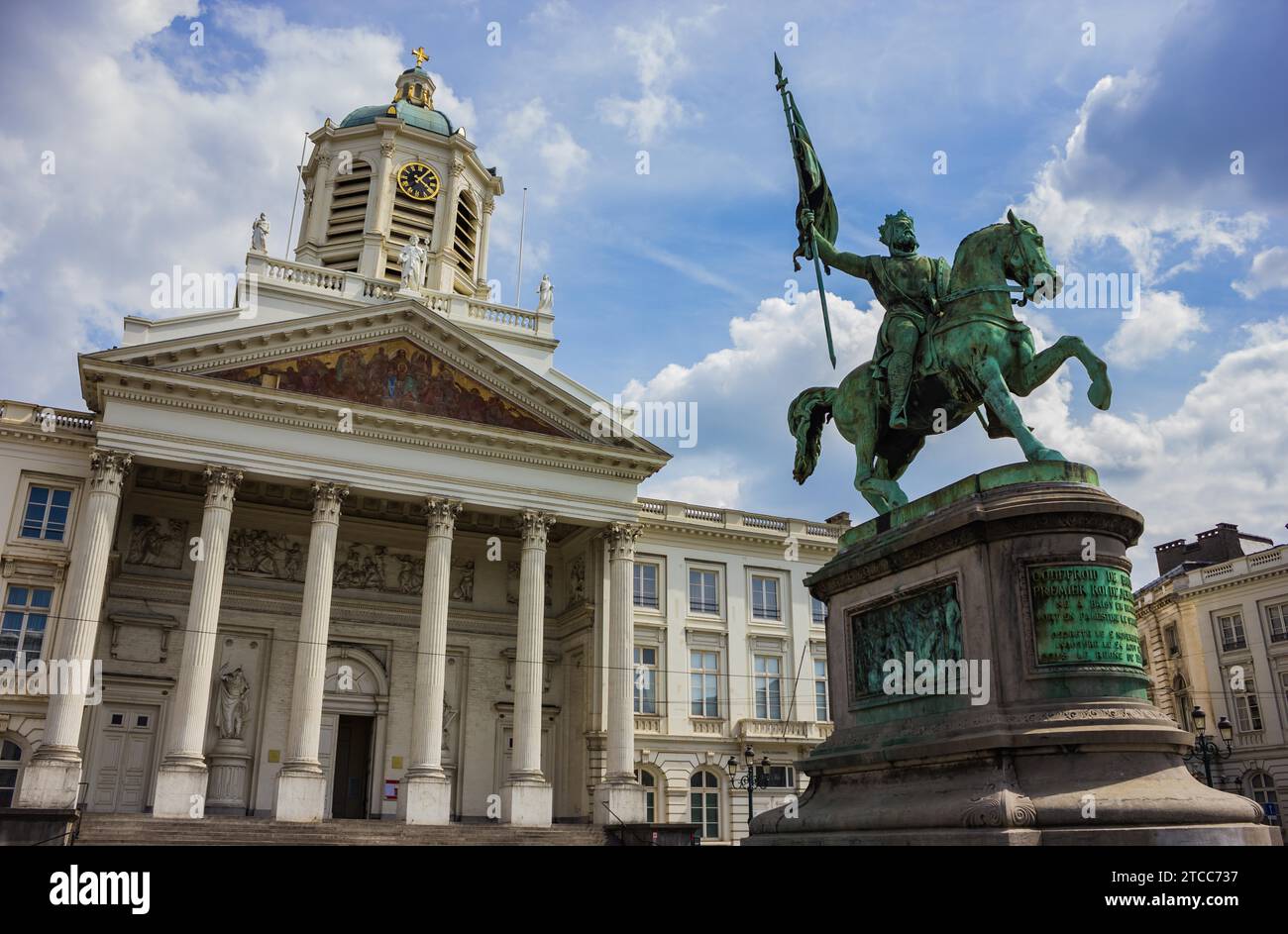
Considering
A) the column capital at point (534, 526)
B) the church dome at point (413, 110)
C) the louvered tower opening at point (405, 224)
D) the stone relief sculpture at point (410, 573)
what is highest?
the church dome at point (413, 110)

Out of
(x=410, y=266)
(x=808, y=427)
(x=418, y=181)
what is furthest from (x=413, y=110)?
(x=808, y=427)

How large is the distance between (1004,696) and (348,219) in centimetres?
4489

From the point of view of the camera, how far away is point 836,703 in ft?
33.0

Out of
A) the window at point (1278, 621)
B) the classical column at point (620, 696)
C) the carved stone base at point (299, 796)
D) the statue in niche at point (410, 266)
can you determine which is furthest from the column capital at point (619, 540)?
the window at point (1278, 621)

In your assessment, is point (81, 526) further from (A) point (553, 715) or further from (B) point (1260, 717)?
(B) point (1260, 717)

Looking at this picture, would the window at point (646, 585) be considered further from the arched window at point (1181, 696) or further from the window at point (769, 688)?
the arched window at point (1181, 696)

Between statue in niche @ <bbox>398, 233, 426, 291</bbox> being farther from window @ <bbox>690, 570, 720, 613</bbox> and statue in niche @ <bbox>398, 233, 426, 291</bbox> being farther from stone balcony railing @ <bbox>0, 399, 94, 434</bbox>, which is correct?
window @ <bbox>690, 570, 720, 613</bbox>

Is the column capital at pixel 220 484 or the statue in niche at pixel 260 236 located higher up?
the statue in niche at pixel 260 236

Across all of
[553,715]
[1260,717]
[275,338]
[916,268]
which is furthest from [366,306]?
[1260,717]

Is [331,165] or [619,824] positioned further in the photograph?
[331,165]

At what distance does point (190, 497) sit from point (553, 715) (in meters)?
15.0

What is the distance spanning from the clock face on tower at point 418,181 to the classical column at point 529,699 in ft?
68.1

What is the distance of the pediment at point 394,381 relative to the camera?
32594mm

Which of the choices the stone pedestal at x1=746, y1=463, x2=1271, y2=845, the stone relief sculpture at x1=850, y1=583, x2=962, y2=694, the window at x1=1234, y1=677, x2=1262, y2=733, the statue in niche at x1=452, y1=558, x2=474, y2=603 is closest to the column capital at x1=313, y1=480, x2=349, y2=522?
the statue in niche at x1=452, y1=558, x2=474, y2=603
